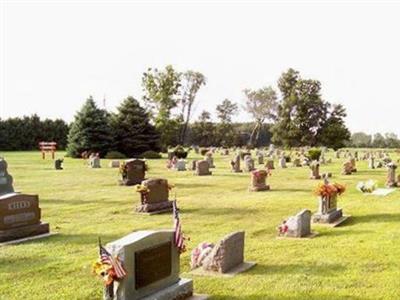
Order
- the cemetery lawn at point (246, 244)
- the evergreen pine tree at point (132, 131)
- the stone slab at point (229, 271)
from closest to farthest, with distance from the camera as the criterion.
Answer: the cemetery lawn at point (246, 244) < the stone slab at point (229, 271) < the evergreen pine tree at point (132, 131)

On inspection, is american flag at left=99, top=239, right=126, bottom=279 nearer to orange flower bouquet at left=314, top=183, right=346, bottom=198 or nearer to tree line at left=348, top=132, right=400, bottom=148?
orange flower bouquet at left=314, top=183, right=346, bottom=198

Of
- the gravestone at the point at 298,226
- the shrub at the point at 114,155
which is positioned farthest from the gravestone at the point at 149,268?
the shrub at the point at 114,155

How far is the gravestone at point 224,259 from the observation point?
1107cm

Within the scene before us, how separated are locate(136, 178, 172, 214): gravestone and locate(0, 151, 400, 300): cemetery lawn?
63 centimetres

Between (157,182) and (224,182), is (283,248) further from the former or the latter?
(224,182)

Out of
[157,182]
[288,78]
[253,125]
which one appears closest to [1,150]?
[288,78]

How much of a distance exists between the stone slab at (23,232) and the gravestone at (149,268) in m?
7.03

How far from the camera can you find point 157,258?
884cm

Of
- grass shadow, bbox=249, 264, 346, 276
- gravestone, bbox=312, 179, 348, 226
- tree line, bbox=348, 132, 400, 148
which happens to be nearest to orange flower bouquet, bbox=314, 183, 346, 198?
gravestone, bbox=312, 179, 348, 226

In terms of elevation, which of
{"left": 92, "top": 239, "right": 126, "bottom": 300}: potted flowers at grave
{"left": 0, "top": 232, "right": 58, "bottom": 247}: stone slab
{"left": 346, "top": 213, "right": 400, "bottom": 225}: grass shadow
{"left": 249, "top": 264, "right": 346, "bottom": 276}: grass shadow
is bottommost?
{"left": 249, "top": 264, "right": 346, "bottom": 276}: grass shadow

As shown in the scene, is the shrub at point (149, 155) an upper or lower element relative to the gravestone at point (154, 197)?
upper

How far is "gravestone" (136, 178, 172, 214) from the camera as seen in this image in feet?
63.7

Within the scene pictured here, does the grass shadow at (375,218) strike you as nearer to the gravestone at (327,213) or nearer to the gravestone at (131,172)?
the gravestone at (327,213)

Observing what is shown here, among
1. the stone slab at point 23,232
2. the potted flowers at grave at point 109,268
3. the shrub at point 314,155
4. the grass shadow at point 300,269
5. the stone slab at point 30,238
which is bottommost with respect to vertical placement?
the grass shadow at point 300,269
